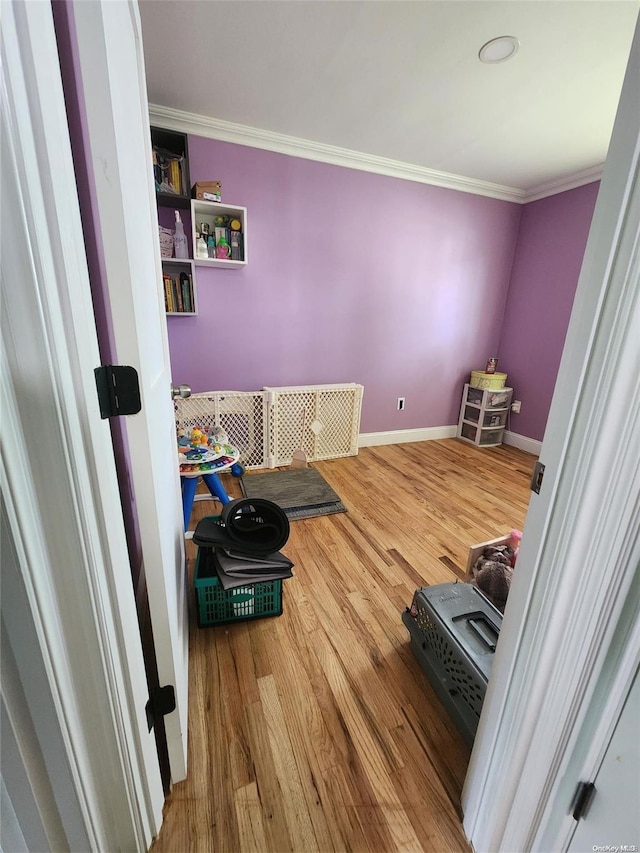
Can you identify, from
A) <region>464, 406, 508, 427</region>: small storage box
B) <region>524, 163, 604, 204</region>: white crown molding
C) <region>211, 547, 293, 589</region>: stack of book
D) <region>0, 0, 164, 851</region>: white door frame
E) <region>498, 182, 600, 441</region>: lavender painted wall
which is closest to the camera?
<region>0, 0, 164, 851</region>: white door frame

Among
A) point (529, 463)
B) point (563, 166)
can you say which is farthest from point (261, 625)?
point (563, 166)

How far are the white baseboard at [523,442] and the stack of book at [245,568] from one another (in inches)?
122

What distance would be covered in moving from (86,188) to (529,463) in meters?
3.61

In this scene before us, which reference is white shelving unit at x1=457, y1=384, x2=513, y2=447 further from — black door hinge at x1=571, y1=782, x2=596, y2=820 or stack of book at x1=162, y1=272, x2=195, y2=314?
black door hinge at x1=571, y1=782, x2=596, y2=820

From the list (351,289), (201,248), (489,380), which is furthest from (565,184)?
(201,248)

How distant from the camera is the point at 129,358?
0.60 meters

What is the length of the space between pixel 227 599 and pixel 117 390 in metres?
1.08

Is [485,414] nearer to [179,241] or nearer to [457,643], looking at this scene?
[457,643]

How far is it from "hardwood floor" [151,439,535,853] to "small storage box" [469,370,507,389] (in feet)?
6.82

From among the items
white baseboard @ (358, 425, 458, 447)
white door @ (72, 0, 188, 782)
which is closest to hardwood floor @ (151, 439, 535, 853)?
white door @ (72, 0, 188, 782)

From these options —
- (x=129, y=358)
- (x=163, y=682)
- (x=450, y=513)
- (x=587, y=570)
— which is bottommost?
(x=450, y=513)

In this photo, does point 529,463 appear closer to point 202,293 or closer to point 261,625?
point 261,625

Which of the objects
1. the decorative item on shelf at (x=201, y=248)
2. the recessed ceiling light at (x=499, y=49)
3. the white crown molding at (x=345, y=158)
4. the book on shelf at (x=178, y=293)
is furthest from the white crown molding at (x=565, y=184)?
the book on shelf at (x=178, y=293)

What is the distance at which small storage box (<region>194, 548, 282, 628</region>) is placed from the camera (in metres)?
1.33
